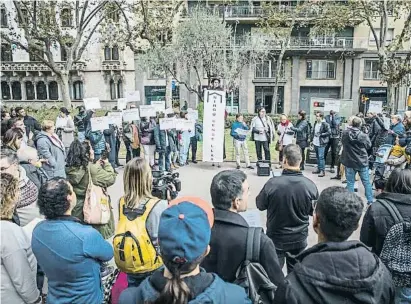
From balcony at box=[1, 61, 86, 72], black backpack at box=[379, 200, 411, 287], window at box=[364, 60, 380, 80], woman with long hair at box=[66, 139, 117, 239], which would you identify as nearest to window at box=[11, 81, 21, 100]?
balcony at box=[1, 61, 86, 72]

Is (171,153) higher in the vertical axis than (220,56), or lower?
lower

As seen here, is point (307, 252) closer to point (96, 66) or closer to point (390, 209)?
point (390, 209)

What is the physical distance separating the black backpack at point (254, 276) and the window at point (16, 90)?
45942mm

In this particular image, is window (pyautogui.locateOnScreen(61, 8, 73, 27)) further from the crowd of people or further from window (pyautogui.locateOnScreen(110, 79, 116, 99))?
the crowd of people

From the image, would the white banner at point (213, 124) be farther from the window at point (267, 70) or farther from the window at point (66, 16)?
the window at point (267, 70)

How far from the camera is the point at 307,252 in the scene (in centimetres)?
228

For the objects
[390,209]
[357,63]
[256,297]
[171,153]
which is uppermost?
[357,63]

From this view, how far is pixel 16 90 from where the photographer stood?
44.0 meters

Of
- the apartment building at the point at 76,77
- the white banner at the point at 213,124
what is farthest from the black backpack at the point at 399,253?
the apartment building at the point at 76,77

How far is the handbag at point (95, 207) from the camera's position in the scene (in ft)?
14.1

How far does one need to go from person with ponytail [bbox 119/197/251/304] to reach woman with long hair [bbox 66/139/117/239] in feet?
8.76

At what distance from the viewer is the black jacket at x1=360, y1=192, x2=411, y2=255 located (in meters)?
3.25

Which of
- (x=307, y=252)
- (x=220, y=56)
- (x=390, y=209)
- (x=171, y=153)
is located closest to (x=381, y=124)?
(x=171, y=153)

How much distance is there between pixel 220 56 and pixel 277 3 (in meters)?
9.64
